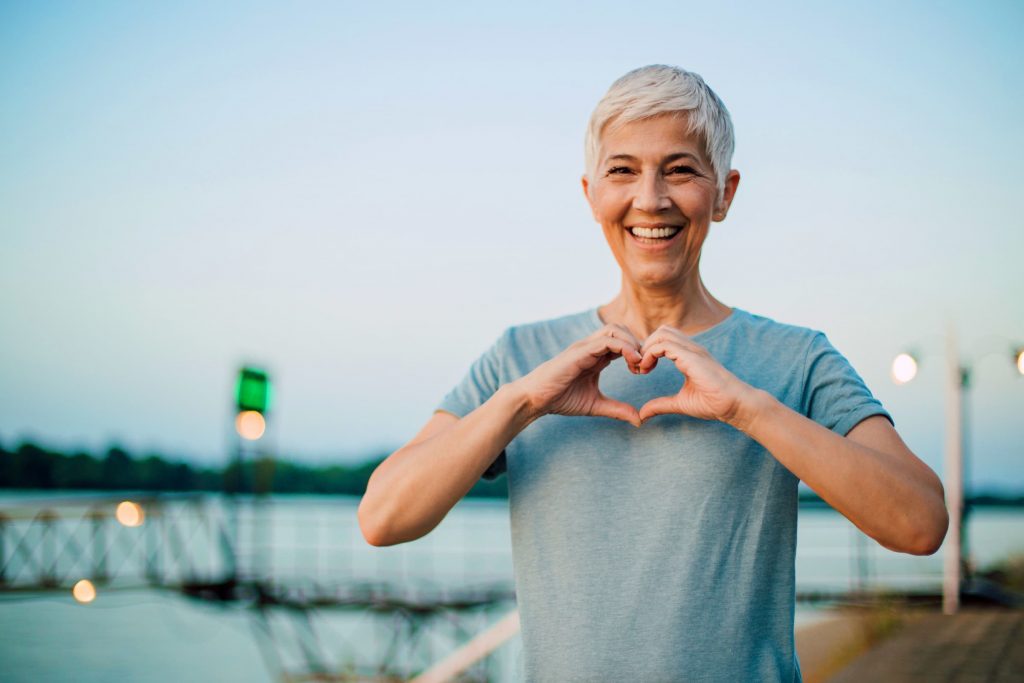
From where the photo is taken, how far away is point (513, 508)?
154 centimetres

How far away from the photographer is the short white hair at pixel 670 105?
1.45 m

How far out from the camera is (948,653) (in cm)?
890

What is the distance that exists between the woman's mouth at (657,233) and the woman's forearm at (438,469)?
341 mm

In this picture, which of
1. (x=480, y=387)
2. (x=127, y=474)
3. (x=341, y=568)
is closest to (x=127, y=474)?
(x=127, y=474)

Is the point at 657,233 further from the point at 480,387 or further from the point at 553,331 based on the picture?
the point at 480,387

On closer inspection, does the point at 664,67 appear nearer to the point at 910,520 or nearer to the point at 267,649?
the point at 910,520

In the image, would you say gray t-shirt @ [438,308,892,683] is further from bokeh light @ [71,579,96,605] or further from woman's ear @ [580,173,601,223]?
bokeh light @ [71,579,96,605]

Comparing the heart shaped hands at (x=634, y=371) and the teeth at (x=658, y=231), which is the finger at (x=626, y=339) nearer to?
the heart shaped hands at (x=634, y=371)

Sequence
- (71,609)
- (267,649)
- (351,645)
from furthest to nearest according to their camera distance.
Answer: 1. (71,609)
2. (351,645)
3. (267,649)

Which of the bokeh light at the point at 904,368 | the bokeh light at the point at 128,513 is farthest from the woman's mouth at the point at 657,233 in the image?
the bokeh light at the point at 128,513

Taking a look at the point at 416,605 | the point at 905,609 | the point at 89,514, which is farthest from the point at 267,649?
the point at 905,609

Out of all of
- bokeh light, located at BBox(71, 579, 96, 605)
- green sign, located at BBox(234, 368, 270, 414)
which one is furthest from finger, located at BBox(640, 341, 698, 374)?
bokeh light, located at BBox(71, 579, 96, 605)

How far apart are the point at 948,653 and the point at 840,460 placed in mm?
9023

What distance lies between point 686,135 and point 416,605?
14101 millimetres
